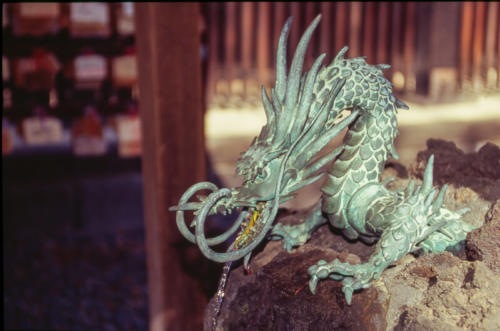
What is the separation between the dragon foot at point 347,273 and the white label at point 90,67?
2.69m

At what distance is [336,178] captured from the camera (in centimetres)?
147

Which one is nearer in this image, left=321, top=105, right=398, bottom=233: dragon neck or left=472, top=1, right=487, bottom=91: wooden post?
left=321, top=105, right=398, bottom=233: dragon neck

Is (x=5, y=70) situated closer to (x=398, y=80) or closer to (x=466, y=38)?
(x=398, y=80)

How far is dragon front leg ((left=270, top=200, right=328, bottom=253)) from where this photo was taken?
5.32 ft

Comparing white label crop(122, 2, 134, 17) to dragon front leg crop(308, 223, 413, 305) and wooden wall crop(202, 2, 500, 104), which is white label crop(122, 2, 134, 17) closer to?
wooden wall crop(202, 2, 500, 104)

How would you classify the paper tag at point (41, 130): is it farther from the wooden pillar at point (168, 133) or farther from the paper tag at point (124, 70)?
the wooden pillar at point (168, 133)

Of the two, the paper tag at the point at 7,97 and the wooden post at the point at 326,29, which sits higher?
the wooden post at the point at 326,29

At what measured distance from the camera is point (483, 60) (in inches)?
207

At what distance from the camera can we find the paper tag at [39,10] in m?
3.37

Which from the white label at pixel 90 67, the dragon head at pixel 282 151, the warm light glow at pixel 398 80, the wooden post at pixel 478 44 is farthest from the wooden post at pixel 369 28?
the dragon head at pixel 282 151

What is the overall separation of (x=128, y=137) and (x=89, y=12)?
2.56 ft

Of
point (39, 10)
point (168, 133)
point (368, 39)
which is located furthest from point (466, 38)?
point (168, 133)

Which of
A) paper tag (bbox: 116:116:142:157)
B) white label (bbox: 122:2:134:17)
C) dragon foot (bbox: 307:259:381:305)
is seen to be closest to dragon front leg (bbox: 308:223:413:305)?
dragon foot (bbox: 307:259:381:305)

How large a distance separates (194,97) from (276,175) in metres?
1.07
